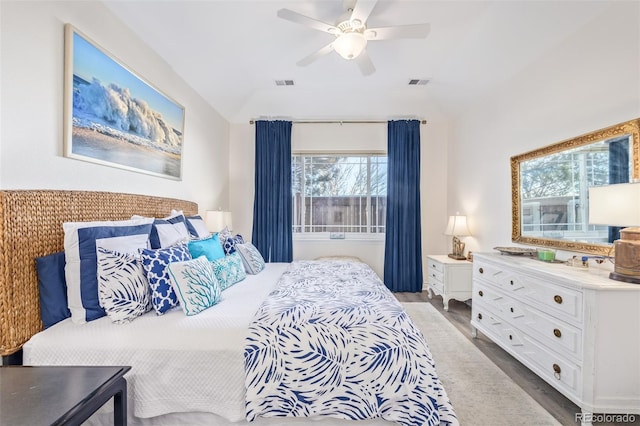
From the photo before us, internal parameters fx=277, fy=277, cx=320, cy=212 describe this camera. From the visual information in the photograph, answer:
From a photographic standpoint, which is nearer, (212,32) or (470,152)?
(212,32)

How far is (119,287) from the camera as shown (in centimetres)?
150

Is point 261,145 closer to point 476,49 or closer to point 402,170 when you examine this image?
point 402,170

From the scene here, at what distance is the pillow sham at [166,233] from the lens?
1.97 m

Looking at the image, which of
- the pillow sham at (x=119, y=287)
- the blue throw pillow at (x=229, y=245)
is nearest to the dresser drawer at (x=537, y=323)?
the blue throw pillow at (x=229, y=245)

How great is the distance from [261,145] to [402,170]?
7.38 ft

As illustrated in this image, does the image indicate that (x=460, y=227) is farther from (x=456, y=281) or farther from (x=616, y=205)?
(x=616, y=205)

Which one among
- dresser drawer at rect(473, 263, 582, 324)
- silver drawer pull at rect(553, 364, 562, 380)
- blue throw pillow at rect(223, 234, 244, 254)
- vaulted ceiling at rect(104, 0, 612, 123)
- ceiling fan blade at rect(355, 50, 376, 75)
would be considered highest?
vaulted ceiling at rect(104, 0, 612, 123)

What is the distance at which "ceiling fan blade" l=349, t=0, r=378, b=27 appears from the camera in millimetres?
1822

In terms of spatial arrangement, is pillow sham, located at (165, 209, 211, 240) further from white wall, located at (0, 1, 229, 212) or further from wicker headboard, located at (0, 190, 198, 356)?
wicker headboard, located at (0, 190, 198, 356)

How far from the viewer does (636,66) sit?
1.74 m

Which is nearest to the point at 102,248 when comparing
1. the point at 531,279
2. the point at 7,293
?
the point at 7,293

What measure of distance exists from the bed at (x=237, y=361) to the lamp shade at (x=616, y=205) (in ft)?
4.18

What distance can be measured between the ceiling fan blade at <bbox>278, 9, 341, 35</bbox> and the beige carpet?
2.75 m

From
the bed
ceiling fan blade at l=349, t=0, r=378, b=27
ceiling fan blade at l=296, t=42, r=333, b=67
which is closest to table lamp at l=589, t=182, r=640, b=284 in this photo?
the bed
